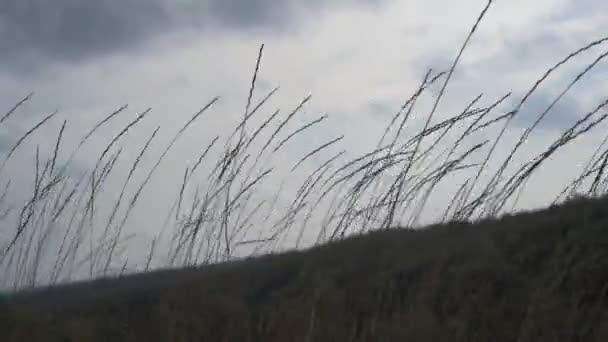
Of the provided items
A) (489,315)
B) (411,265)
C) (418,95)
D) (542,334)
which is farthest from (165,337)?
(418,95)

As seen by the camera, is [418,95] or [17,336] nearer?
[17,336]

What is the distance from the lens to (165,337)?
270 cm

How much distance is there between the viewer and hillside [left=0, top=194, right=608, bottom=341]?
89.7 inches

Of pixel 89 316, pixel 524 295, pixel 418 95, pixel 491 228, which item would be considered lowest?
pixel 524 295

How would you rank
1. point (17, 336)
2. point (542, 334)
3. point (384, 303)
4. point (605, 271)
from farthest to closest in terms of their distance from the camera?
point (17, 336) < point (384, 303) < point (605, 271) < point (542, 334)

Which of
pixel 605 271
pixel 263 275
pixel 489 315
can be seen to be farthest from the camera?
pixel 263 275

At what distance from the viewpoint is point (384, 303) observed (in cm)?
268

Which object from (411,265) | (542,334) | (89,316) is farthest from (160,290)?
(542,334)

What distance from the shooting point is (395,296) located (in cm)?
271

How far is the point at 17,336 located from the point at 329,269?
1.31m

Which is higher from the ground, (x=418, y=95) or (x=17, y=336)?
(x=418, y=95)

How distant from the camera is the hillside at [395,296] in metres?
2.28

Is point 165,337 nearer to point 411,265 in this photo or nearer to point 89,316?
point 89,316

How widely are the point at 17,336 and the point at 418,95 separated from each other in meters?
2.19
